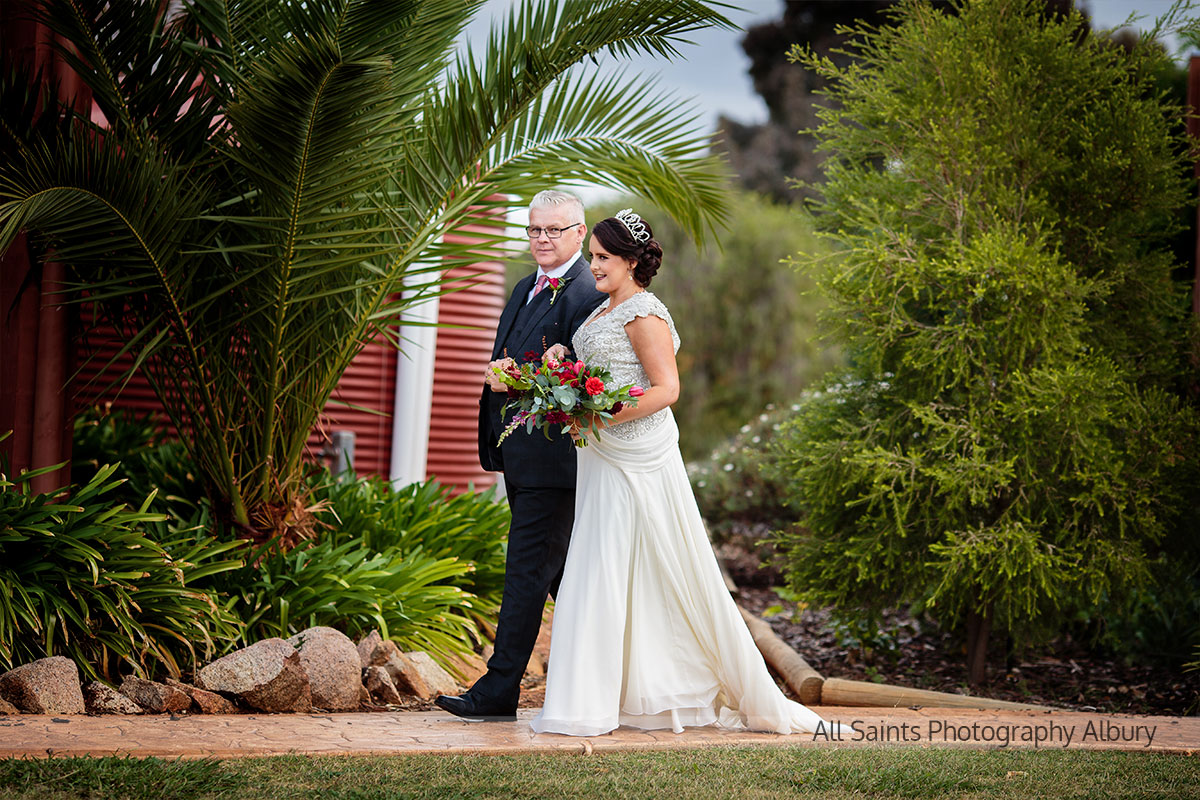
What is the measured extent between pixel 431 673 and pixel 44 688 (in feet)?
6.00

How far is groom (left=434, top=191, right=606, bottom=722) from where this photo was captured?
185 inches

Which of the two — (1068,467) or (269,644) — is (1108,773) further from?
(269,644)

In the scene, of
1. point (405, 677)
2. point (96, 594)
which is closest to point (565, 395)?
point (405, 677)

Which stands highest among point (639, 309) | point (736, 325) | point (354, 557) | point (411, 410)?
point (736, 325)

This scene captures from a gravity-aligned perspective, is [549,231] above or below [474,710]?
above

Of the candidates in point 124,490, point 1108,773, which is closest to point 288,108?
point 124,490

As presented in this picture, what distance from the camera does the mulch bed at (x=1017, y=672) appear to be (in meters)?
6.30

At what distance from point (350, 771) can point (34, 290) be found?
360cm

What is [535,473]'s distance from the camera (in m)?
4.69

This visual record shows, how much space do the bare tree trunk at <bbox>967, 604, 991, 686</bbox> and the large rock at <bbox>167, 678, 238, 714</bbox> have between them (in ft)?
Result: 14.1

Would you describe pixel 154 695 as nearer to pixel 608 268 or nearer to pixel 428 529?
pixel 428 529

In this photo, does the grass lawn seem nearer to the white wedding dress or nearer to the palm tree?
the white wedding dress

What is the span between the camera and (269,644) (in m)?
4.99

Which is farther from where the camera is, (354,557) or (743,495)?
(743,495)
